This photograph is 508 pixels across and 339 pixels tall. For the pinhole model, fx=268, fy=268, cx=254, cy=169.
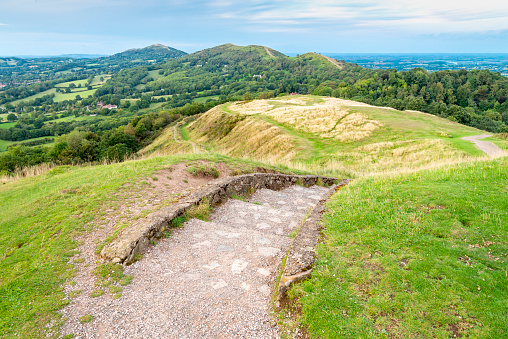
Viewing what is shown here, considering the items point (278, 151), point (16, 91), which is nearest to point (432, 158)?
point (278, 151)

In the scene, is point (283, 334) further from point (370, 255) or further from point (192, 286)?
point (370, 255)

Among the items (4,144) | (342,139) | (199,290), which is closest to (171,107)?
(4,144)

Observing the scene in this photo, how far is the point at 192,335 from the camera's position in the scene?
184 inches

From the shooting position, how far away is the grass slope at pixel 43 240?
16.3 ft

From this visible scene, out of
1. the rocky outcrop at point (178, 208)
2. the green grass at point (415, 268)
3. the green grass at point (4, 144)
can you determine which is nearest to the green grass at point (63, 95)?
the green grass at point (4, 144)

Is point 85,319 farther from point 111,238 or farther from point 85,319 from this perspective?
point 111,238

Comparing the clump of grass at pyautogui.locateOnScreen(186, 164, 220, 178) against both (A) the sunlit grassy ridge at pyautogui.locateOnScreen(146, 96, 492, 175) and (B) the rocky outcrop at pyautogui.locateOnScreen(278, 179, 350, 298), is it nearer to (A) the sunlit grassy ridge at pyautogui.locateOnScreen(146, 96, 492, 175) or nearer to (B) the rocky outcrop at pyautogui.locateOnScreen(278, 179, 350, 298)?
(B) the rocky outcrop at pyautogui.locateOnScreen(278, 179, 350, 298)

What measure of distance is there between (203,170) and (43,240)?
781 centimetres

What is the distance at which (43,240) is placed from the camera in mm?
7320

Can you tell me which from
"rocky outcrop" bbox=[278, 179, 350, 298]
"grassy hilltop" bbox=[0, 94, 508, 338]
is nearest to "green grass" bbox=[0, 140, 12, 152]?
"grassy hilltop" bbox=[0, 94, 508, 338]

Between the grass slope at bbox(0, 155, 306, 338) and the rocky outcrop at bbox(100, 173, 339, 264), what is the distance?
1126 mm

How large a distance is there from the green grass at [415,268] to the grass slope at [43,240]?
4.95 meters

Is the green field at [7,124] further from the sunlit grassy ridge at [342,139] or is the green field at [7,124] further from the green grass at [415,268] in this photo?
the green grass at [415,268]

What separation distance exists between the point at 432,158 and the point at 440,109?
62468 millimetres
